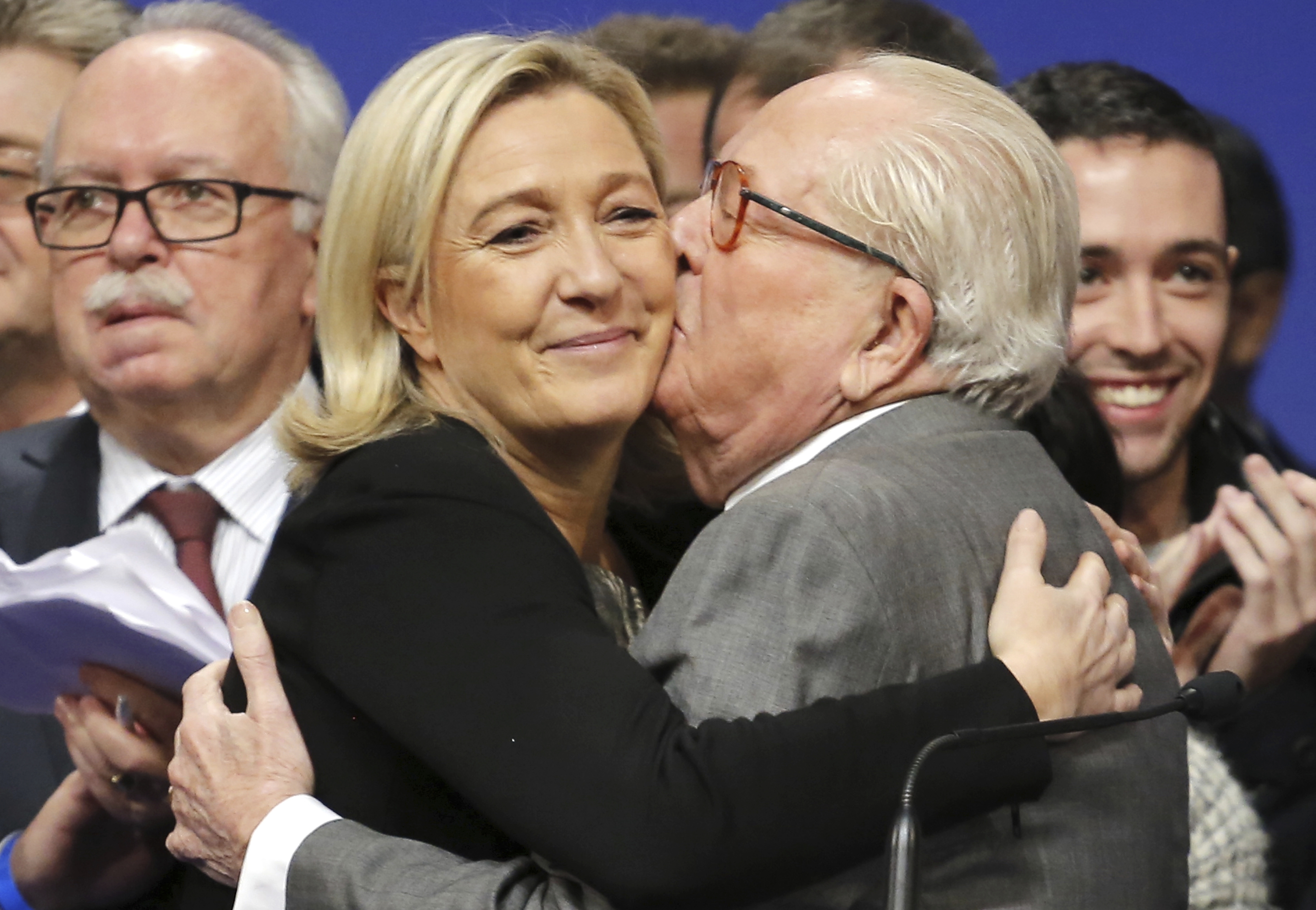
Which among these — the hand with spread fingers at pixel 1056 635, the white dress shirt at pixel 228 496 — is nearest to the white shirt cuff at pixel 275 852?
the hand with spread fingers at pixel 1056 635

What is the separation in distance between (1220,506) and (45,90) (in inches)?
79.5

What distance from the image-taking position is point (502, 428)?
1867mm

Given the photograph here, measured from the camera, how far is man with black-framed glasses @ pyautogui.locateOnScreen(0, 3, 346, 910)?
2.37 metres

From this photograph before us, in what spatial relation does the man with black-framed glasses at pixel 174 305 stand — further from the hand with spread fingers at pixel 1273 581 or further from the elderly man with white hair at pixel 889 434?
the hand with spread fingers at pixel 1273 581

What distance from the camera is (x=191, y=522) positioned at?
2.38 metres

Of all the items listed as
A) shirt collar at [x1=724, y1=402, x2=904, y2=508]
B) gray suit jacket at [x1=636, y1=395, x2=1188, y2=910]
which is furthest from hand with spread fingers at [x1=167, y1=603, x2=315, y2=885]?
shirt collar at [x1=724, y1=402, x2=904, y2=508]

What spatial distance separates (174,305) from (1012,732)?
1.60m

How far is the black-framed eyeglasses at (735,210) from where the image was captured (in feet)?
5.31

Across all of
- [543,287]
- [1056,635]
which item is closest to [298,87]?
[543,287]

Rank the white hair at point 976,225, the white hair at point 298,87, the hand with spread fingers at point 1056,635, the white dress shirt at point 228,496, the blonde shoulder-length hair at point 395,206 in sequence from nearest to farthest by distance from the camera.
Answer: the hand with spread fingers at point 1056,635 → the white hair at point 976,225 → the blonde shoulder-length hair at point 395,206 → the white dress shirt at point 228,496 → the white hair at point 298,87

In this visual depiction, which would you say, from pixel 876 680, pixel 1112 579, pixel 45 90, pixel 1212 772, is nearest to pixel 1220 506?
pixel 1212 772

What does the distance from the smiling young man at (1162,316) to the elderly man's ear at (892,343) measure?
2.70ft

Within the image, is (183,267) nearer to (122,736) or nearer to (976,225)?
(122,736)

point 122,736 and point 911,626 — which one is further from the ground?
point 911,626
